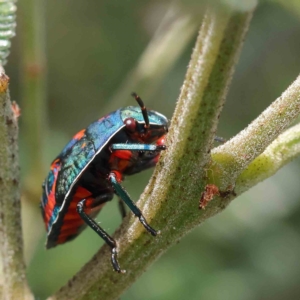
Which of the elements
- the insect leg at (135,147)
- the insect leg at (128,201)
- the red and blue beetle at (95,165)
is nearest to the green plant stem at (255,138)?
the insect leg at (128,201)

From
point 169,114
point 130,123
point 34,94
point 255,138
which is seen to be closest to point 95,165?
point 130,123

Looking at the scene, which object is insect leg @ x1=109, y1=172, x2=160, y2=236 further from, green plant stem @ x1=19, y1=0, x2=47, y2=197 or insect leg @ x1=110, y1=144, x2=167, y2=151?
green plant stem @ x1=19, y1=0, x2=47, y2=197

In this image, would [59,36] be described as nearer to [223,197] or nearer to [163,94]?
[163,94]

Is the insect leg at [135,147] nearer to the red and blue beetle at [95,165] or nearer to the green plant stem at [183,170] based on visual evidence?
the red and blue beetle at [95,165]

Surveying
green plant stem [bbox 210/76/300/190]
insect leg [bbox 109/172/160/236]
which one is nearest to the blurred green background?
green plant stem [bbox 210/76/300/190]

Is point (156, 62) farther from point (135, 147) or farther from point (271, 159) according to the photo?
point (271, 159)
